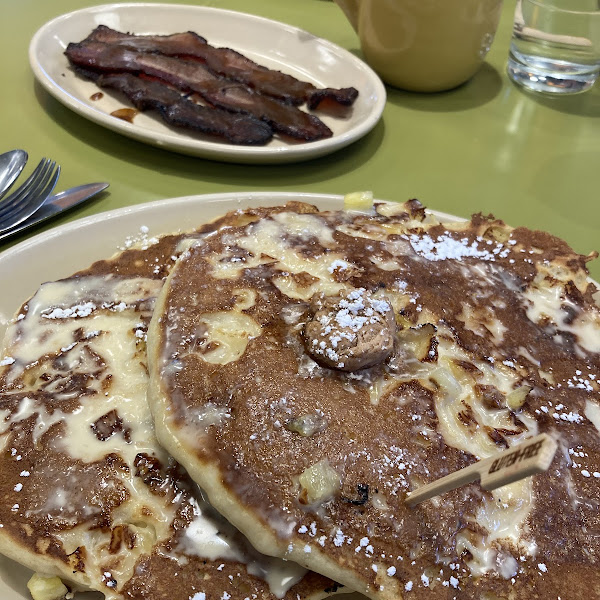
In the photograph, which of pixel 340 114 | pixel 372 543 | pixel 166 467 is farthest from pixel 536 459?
pixel 340 114

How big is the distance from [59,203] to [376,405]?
1.56 metres

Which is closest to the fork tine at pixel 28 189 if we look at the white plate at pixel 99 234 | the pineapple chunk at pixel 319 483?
the white plate at pixel 99 234

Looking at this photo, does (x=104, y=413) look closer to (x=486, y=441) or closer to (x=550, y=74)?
(x=486, y=441)

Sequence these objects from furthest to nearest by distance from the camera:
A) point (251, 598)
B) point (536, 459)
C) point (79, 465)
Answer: point (79, 465) → point (251, 598) → point (536, 459)

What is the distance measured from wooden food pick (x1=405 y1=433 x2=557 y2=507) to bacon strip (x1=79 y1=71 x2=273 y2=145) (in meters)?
2.01

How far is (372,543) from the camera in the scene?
3.98ft

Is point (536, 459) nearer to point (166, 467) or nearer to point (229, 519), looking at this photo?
point (229, 519)

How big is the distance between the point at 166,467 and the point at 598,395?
1.16m

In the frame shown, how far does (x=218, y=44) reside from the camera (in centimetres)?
357

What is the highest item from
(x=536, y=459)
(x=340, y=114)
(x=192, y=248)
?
(x=536, y=459)

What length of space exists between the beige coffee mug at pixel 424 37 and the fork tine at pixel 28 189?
74.8 inches

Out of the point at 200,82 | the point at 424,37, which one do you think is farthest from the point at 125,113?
the point at 424,37

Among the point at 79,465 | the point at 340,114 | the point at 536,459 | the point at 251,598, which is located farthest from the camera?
the point at 340,114

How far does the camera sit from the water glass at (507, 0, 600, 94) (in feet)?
10.5
